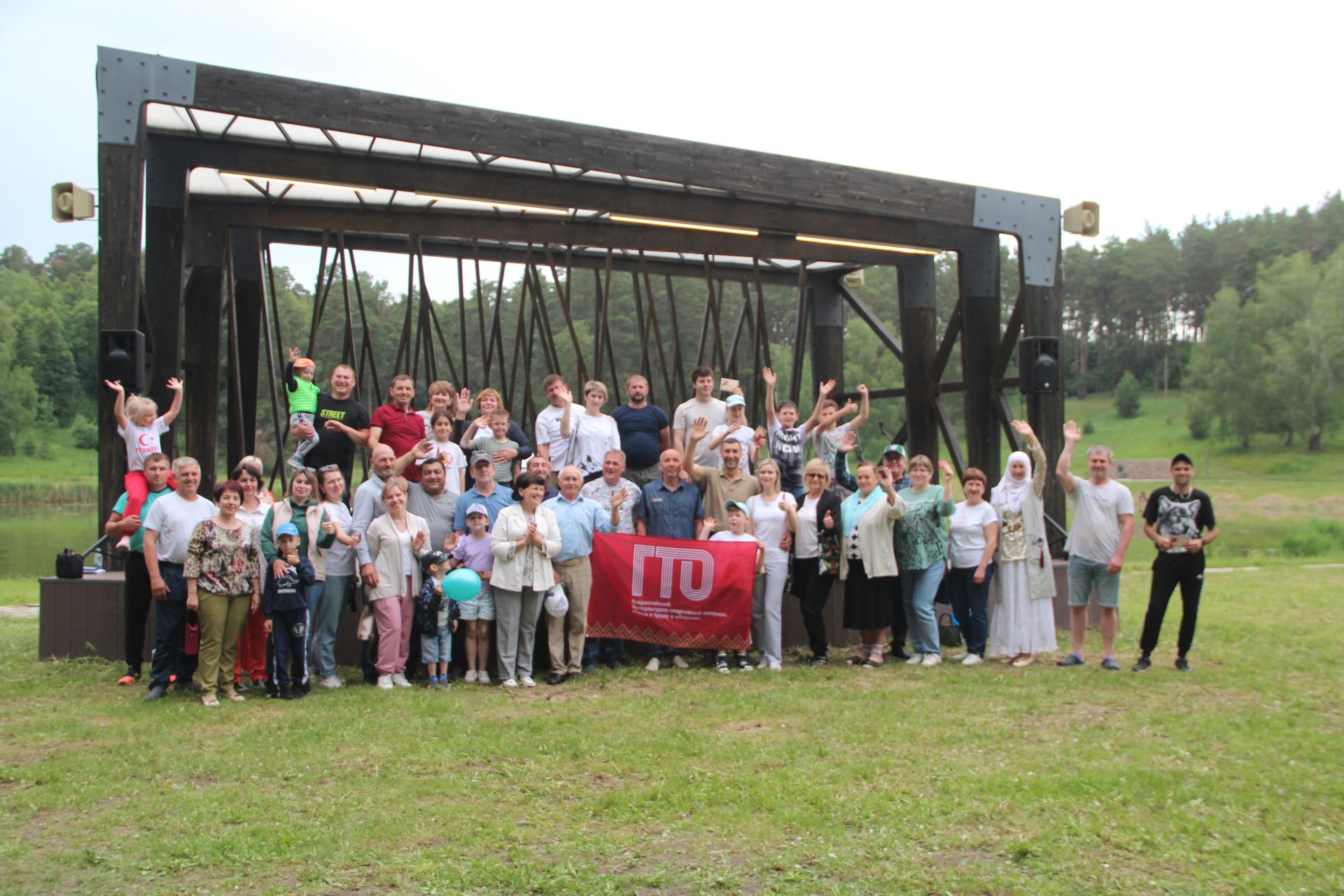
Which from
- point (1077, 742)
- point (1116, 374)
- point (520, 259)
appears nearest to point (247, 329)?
A: point (520, 259)

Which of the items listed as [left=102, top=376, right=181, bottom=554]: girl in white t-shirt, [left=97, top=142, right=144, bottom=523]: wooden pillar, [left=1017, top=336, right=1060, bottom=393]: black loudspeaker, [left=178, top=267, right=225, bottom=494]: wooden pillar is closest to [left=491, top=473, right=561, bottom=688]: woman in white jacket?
[left=102, top=376, right=181, bottom=554]: girl in white t-shirt

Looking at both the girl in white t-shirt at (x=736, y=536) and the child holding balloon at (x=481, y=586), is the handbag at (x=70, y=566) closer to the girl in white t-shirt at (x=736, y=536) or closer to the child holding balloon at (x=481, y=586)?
the child holding balloon at (x=481, y=586)

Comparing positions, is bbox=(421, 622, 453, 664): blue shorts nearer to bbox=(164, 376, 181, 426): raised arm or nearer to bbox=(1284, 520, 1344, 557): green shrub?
bbox=(164, 376, 181, 426): raised arm

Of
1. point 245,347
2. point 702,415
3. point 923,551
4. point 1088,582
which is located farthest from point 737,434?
point 245,347

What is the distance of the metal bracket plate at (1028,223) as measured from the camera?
12.6 m

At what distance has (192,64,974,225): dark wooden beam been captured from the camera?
915 cm

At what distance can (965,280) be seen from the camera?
13273mm

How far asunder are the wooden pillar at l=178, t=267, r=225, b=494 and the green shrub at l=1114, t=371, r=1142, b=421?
62410mm

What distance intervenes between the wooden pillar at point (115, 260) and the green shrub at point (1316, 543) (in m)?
23.3

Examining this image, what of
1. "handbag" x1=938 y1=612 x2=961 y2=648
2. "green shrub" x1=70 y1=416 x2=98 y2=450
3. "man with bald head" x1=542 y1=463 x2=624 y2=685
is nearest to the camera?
"man with bald head" x1=542 y1=463 x2=624 y2=685

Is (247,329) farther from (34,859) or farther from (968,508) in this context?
(34,859)

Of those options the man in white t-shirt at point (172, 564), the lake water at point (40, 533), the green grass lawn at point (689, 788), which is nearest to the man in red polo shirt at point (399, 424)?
the man in white t-shirt at point (172, 564)

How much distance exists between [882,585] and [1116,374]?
7162 centimetres

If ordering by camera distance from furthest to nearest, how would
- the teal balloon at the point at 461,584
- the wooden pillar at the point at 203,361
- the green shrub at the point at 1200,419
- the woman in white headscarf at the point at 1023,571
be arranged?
the green shrub at the point at 1200,419 → the wooden pillar at the point at 203,361 → the woman in white headscarf at the point at 1023,571 → the teal balloon at the point at 461,584
